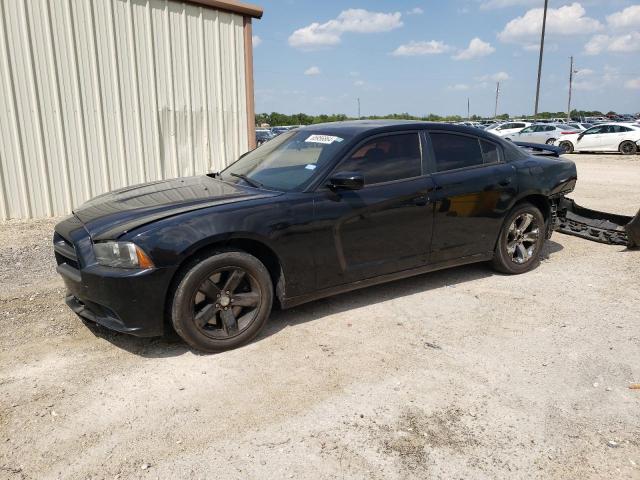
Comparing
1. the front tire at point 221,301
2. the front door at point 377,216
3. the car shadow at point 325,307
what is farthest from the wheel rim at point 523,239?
the front tire at point 221,301

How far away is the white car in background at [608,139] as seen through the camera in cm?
2328

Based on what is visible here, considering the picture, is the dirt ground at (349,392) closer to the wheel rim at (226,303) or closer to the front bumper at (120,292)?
the wheel rim at (226,303)

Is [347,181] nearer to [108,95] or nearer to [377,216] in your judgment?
[377,216]

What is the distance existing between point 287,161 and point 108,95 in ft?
16.8

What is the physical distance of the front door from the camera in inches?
160

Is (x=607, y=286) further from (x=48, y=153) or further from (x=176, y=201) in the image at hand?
(x=48, y=153)

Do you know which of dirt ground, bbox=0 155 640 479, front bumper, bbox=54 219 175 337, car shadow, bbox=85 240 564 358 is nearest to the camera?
dirt ground, bbox=0 155 640 479

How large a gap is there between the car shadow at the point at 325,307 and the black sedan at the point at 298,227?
0.22 meters

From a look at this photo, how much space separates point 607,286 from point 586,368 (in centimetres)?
198

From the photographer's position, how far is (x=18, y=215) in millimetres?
7766

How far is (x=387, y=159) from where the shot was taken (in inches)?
177

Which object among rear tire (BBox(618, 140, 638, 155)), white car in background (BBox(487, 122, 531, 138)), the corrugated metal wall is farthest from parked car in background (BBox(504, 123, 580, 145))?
the corrugated metal wall

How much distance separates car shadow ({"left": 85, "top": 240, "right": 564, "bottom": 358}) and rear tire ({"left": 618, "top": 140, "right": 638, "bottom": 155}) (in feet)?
68.1

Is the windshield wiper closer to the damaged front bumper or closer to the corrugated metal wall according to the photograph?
the damaged front bumper
